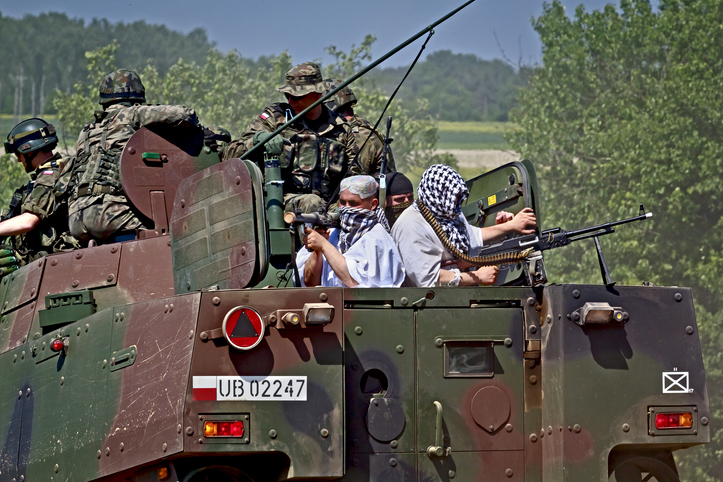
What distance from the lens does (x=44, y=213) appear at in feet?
29.1

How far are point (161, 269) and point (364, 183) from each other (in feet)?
4.55

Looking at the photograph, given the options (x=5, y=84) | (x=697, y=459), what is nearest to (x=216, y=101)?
(x=697, y=459)

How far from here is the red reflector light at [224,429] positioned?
5.66 m

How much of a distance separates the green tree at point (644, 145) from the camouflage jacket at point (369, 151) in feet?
52.0

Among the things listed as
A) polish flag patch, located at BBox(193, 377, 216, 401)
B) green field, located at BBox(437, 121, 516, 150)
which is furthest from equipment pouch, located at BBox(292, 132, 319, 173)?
green field, located at BBox(437, 121, 516, 150)

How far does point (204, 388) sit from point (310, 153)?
10.0 feet

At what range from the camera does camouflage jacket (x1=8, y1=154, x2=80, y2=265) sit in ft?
29.0

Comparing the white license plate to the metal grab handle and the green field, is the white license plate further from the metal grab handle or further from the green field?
the green field

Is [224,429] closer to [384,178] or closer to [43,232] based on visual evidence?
[384,178]

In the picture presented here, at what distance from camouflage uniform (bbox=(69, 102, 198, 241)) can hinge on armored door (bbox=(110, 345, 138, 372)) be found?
2003mm

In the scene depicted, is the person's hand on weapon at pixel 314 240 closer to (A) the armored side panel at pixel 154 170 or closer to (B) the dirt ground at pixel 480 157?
(A) the armored side panel at pixel 154 170

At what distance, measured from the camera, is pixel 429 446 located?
598 centimetres

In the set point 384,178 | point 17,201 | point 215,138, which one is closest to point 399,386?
point 384,178

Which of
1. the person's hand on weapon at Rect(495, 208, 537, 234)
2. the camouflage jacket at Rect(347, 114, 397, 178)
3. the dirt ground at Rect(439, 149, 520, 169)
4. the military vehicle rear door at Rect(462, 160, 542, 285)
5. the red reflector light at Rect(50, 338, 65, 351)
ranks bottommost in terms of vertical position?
the red reflector light at Rect(50, 338, 65, 351)
